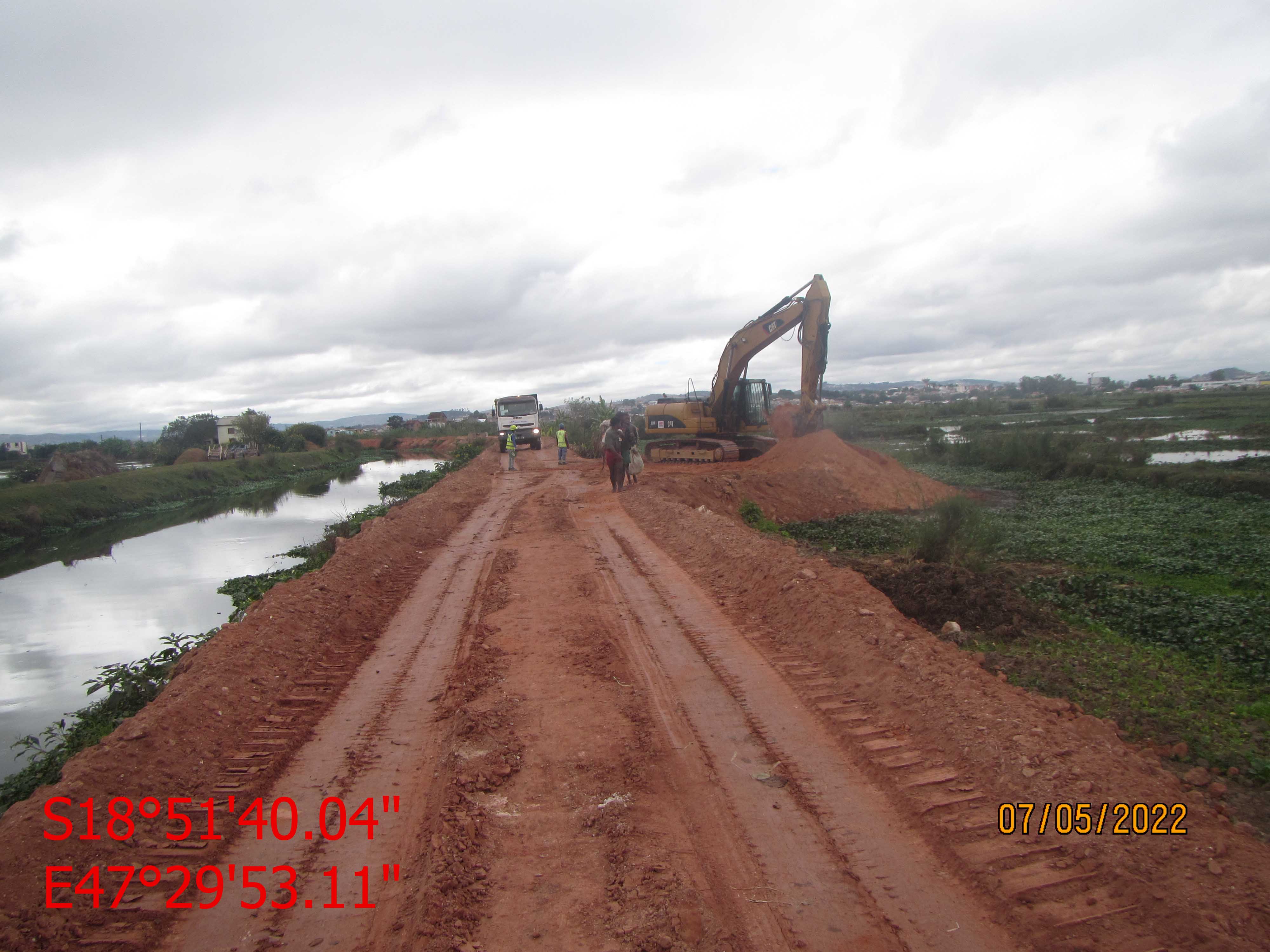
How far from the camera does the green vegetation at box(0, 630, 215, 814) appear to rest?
239 inches

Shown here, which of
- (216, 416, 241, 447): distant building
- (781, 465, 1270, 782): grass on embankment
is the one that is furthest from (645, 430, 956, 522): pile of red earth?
(216, 416, 241, 447): distant building

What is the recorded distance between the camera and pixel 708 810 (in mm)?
4258

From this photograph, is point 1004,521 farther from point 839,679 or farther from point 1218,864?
point 1218,864

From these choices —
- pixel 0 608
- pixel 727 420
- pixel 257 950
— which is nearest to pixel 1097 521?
pixel 727 420

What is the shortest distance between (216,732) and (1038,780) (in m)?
5.71

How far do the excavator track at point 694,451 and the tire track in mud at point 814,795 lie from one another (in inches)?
627

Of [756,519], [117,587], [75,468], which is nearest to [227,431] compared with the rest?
[75,468]

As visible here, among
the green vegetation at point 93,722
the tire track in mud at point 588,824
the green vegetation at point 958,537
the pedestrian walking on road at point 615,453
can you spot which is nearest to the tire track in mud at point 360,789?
the tire track in mud at point 588,824

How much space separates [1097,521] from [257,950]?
1678 centimetres

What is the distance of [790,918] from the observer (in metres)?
3.36

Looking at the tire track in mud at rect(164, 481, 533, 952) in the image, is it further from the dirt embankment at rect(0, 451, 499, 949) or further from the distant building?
the distant building
